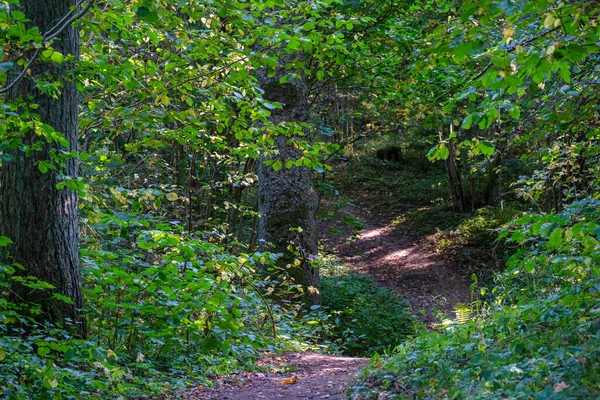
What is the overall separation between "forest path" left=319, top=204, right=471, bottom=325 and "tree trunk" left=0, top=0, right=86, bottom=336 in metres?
8.56

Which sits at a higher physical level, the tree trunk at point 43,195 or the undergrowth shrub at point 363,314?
the tree trunk at point 43,195

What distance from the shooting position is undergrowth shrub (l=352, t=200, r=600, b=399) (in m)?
3.21

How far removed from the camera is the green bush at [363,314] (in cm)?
1172

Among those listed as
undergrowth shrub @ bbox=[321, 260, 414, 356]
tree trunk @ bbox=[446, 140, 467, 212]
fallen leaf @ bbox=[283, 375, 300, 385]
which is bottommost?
undergrowth shrub @ bbox=[321, 260, 414, 356]

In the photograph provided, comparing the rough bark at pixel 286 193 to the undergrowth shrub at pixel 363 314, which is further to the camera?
the undergrowth shrub at pixel 363 314

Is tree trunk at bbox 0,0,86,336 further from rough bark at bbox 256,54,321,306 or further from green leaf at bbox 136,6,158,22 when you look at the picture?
rough bark at bbox 256,54,321,306

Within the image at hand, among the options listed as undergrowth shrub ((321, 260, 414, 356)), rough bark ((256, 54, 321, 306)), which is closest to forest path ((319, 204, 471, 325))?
undergrowth shrub ((321, 260, 414, 356))

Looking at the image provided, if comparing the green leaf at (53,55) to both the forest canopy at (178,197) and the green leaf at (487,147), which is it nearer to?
the forest canopy at (178,197)

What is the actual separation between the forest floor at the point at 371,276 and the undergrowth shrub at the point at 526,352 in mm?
846

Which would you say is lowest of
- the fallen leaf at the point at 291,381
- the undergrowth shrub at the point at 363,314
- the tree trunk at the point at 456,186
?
the undergrowth shrub at the point at 363,314

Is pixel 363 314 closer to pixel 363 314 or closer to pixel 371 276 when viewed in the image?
pixel 363 314

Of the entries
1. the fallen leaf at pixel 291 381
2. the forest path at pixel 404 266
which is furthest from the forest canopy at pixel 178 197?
the forest path at pixel 404 266

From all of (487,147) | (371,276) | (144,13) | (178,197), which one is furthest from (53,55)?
(371,276)

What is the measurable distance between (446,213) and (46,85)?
64.2ft
